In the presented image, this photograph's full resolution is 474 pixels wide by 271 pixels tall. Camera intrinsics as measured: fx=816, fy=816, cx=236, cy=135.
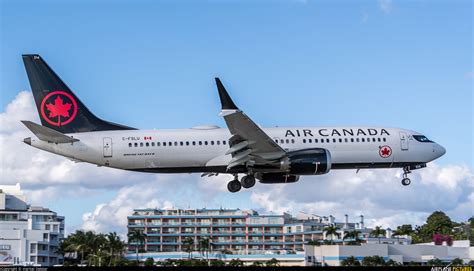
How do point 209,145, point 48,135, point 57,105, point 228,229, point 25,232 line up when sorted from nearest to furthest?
point 48,135, point 209,145, point 57,105, point 25,232, point 228,229

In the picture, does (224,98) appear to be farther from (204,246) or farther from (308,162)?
(204,246)

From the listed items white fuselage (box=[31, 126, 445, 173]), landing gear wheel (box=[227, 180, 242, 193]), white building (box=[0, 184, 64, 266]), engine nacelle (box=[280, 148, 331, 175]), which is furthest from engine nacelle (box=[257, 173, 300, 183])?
white building (box=[0, 184, 64, 266])

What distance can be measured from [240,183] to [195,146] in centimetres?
479

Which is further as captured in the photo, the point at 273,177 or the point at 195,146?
the point at 273,177

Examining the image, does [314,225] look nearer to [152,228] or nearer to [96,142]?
[152,228]

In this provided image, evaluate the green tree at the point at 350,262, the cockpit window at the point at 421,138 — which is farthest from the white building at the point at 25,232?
the cockpit window at the point at 421,138

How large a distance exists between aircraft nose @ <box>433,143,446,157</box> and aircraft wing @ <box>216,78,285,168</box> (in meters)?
14.5

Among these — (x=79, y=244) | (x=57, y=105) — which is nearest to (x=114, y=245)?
(x=79, y=244)

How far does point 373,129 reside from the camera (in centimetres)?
6384

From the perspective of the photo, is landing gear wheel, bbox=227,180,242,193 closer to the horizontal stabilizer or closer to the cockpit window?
the horizontal stabilizer

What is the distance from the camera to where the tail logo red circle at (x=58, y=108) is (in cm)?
6234

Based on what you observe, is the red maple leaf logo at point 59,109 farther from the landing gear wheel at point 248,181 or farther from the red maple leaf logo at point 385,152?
the red maple leaf logo at point 385,152

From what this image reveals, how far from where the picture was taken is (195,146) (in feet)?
198

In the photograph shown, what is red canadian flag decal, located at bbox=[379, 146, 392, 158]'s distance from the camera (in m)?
62.8
